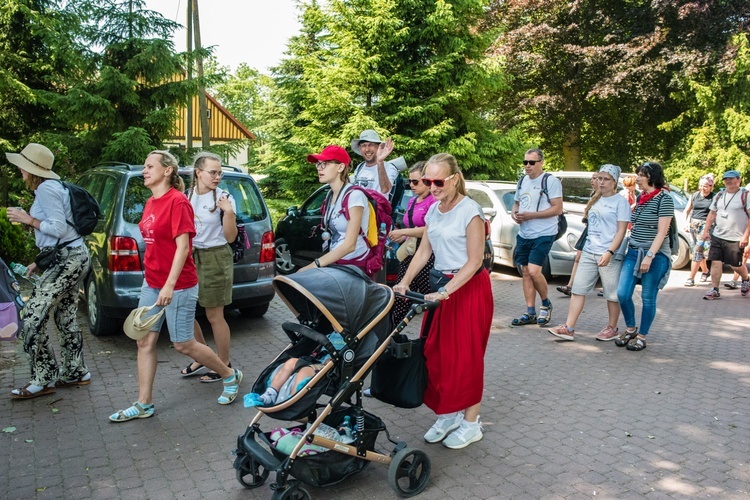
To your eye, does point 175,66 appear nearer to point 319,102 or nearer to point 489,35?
point 319,102

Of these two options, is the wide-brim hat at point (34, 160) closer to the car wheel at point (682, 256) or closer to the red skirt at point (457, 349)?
the red skirt at point (457, 349)

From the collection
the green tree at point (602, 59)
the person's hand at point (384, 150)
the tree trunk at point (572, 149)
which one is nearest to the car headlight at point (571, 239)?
the person's hand at point (384, 150)

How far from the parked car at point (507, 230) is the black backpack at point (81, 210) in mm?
6744

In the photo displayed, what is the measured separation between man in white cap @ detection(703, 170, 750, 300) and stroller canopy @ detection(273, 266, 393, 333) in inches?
297

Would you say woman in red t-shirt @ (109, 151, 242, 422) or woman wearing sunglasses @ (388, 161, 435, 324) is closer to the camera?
woman in red t-shirt @ (109, 151, 242, 422)

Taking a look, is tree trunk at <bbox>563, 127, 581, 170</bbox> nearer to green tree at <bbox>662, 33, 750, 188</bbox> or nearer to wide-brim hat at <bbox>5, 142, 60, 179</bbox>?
green tree at <bbox>662, 33, 750, 188</bbox>

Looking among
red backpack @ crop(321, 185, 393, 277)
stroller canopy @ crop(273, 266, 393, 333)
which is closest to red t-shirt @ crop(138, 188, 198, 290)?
red backpack @ crop(321, 185, 393, 277)

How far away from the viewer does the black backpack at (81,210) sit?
17.4ft

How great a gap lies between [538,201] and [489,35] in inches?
520

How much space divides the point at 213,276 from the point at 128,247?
1.47 meters

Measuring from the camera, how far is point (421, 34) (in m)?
18.3

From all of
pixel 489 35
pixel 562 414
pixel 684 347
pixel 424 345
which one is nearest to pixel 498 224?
pixel 684 347

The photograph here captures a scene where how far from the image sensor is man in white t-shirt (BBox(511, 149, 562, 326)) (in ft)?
25.3

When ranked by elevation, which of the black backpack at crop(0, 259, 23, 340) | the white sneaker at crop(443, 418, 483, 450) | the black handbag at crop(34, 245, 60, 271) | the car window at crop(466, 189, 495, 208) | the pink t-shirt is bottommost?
the white sneaker at crop(443, 418, 483, 450)
